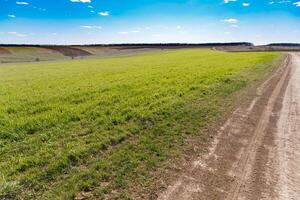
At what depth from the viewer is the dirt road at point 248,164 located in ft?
14.3

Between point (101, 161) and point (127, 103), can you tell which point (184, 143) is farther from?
point (127, 103)

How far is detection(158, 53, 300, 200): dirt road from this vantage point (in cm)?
435

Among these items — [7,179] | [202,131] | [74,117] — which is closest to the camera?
[7,179]

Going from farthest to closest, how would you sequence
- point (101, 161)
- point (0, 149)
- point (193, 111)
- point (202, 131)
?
point (193, 111) < point (202, 131) < point (0, 149) < point (101, 161)

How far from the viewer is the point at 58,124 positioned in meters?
7.84

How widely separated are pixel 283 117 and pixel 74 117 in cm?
697

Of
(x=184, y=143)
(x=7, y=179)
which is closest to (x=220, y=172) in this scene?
(x=184, y=143)

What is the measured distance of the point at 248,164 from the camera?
535 cm

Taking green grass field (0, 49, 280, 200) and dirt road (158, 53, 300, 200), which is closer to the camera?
dirt road (158, 53, 300, 200)

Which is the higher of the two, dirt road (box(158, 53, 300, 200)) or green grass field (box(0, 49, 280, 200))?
green grass field (box(0, 49, 280, 200))

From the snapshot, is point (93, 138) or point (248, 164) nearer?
point (248, 164)

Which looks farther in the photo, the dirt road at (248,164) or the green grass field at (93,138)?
the green grass field at (93,138)

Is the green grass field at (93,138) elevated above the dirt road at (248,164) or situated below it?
above

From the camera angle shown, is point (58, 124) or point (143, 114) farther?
point (143, 114)
